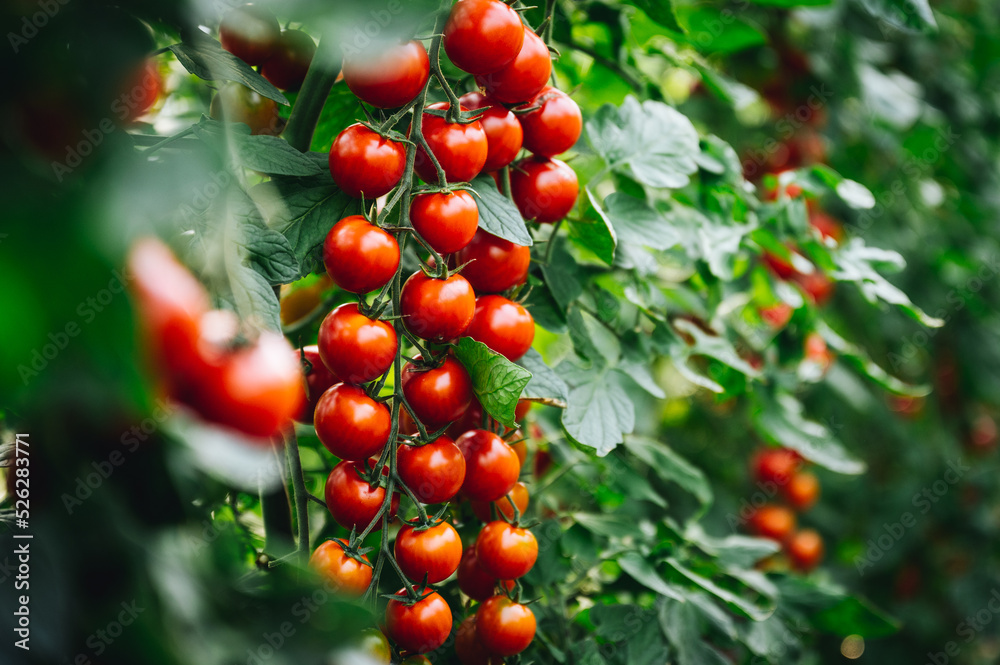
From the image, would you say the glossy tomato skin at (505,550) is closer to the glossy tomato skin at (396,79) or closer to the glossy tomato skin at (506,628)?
the glossy tomato skin at (506,628)

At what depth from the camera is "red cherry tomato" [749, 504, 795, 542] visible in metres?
1.38

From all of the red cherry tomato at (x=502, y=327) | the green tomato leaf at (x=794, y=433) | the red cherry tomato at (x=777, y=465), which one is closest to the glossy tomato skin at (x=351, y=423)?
the red cherry tomato at (x=502, y=327)

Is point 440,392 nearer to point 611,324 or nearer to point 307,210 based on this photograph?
point 307,210

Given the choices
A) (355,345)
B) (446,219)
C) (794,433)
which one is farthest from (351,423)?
(794,433)

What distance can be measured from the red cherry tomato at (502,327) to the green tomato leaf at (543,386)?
0.08 ft

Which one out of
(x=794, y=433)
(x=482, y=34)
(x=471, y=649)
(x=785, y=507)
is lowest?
(x=785, y=507)

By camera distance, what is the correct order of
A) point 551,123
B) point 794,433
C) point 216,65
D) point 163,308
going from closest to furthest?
point 163,308
point 216,65
point 551,123
point 794,433

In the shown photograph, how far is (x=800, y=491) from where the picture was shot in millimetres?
1447

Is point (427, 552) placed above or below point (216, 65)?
below

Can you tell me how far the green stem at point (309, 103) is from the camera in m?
0.55

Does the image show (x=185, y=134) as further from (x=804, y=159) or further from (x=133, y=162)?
(x=804, y=159)

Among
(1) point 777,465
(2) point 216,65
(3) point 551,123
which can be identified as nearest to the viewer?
(2) point 216,65

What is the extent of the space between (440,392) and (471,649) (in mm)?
250

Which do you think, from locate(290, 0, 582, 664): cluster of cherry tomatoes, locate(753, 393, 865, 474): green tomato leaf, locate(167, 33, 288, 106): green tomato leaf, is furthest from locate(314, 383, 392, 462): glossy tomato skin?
locate(753, 393, 865, 474): green tomato leaf
